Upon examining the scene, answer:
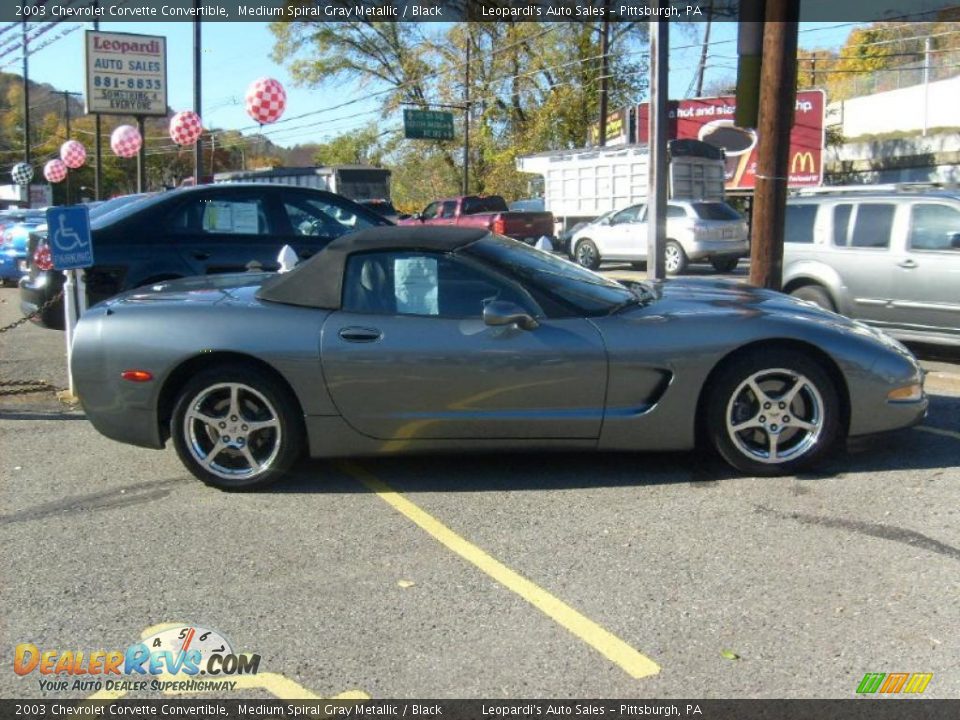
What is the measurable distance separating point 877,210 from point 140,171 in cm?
2118

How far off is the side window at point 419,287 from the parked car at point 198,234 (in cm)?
312

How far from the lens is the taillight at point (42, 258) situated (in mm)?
8484

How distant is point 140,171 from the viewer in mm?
25094

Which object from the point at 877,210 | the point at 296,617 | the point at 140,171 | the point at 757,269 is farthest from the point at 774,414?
the point at 140,171

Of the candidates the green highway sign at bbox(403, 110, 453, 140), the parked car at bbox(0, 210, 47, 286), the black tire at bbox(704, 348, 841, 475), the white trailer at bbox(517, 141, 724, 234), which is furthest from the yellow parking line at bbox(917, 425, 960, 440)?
the green highway sign at bbox(403, 110, 453, 140)

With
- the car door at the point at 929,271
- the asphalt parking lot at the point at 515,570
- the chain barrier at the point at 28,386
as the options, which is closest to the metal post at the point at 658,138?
the car door at the point at 929,271

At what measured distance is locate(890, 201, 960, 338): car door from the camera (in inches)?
307

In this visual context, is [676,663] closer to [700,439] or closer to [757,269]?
[700,439]

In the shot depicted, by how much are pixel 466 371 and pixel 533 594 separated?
1408 mm

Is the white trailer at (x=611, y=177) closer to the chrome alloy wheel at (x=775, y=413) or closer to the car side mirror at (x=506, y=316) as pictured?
the chrome alloy wheel at (x=775, y=413)

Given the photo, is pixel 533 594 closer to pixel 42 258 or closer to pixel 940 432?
pixel 940 432

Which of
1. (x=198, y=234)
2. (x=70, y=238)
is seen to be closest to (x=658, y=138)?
(x=198, y=234)

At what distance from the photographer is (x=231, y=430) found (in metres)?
4.95

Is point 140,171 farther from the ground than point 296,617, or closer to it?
farther from the ground
